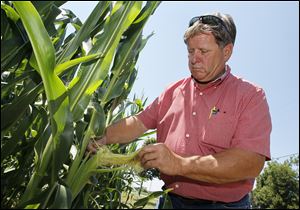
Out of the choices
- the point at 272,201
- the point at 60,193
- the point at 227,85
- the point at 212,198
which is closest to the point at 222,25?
the point at 227,85

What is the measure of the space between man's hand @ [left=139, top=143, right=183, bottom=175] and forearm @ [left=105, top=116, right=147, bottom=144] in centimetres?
44

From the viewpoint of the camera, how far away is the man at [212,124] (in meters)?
1.32

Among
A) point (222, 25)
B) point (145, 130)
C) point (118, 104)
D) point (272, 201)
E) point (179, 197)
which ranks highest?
point (222, 25)

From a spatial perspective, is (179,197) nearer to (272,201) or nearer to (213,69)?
(213,69)

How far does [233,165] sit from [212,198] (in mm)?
322

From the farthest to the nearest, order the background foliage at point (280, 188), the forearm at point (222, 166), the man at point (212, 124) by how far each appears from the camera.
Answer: the background foliage at point (280, 188) → the man at point (212, 124) → the forearm at point (222, 166)

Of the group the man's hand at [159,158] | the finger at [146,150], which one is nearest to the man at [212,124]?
the man's hand at [159,158]

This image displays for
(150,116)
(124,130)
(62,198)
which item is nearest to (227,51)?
(150,116)

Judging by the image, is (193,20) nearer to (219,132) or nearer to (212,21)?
(212,21)

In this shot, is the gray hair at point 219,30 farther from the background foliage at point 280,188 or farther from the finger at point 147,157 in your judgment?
the background foliage at point 280,188

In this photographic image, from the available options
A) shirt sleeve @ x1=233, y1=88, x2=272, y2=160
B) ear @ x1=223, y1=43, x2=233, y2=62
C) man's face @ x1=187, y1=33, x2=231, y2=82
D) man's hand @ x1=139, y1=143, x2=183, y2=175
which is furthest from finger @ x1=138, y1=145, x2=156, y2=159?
ear @ x1=223, y1=43, x2=233, y2=62

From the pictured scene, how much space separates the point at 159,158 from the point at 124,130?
0.54m

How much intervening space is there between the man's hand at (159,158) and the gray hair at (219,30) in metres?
0.72

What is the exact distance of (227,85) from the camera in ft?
5.46
